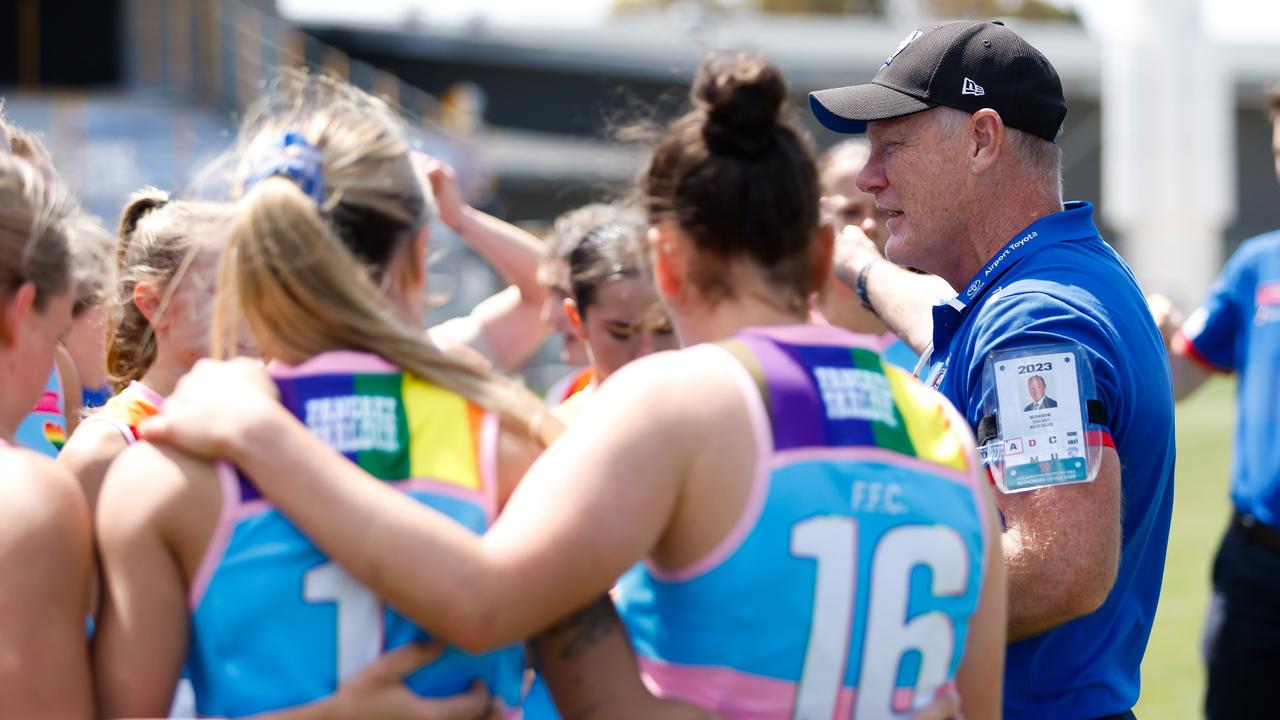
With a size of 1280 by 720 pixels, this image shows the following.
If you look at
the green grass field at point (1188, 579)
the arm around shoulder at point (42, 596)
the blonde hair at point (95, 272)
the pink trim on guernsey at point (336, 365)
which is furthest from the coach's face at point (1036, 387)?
the green grass field at point (1188, 579)

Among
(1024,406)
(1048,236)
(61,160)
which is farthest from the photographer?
(61,160)

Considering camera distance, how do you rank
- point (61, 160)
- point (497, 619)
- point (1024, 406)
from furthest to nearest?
point (61, 160) < point (1024, 406) < point (497, 619)

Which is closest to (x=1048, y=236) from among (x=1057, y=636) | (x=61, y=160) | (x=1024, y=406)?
(x=1024, y=406)

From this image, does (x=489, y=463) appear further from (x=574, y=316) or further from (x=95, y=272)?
(x=95, y=272)

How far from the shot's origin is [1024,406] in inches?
99.7

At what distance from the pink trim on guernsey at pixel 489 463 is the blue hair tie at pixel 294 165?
16.8 inches

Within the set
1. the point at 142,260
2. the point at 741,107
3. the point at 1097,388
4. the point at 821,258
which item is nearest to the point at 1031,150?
the point at 1097,388

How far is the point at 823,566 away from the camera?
1.91m

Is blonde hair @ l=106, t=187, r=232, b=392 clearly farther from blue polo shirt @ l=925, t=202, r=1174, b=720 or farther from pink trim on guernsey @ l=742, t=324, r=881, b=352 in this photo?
blue polo shirt @ l=925, t=202, r=1174, b=720

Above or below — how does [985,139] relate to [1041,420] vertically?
above

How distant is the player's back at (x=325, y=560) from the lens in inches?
72.7

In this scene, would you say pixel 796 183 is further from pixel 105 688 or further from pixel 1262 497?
pixel 1262 497

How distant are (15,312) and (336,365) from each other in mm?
492

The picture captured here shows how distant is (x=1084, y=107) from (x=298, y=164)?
36.8 m
